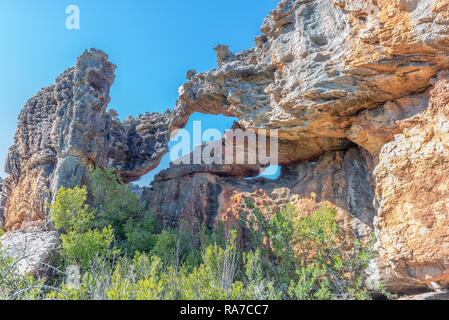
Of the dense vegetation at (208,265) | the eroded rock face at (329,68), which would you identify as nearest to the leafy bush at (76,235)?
the dense vegetation at (208,265)

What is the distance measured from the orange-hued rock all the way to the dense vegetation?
4.39ft

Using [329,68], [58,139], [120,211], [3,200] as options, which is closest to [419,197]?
[329,68]

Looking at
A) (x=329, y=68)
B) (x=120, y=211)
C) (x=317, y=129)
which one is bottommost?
(x=120, y=211)

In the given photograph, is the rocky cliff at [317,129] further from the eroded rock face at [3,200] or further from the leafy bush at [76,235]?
the leafy bush at [76,235]

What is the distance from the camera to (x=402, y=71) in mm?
7215

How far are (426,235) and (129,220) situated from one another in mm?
10852

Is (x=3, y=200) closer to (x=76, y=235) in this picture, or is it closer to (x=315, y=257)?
(x=76, y=235)

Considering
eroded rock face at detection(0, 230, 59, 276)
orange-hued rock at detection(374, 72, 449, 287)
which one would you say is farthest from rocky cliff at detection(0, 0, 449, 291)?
eroded rock face at detection(0, 230, 59, 276)

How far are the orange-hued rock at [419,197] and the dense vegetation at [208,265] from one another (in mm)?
1339

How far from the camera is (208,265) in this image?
704cm

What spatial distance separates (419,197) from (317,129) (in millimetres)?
4258

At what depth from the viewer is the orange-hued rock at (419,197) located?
20.2ft
